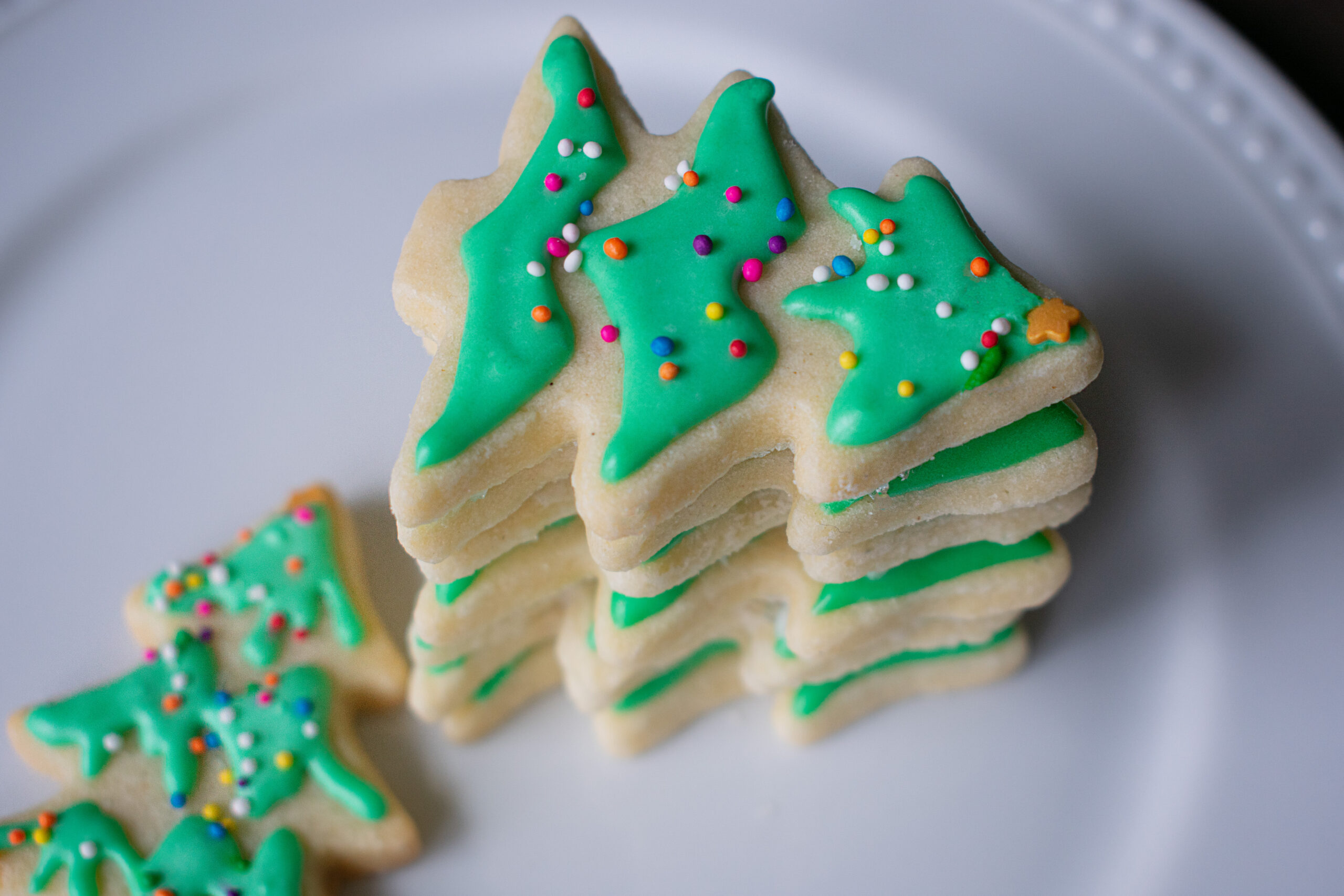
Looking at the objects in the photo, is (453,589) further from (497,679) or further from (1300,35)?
(1300,35)

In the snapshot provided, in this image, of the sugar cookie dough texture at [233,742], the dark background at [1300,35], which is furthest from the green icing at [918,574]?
the dark background at [1300,35]

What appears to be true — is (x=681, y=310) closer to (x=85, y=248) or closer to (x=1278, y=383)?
(x=1278, y=383)

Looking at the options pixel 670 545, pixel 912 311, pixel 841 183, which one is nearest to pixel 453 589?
pixel 670 545

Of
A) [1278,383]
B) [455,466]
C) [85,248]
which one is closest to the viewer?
[455,466]

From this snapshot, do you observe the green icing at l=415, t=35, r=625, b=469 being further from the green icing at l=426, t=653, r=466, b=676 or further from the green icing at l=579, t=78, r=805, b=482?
the green icing at l=426, t=653, r=466, b=676

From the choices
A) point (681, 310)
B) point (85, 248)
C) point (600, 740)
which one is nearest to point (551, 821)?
point (600, 740)

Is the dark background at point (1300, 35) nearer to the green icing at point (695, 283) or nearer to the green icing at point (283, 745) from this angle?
the green icing at point (695, 283)
